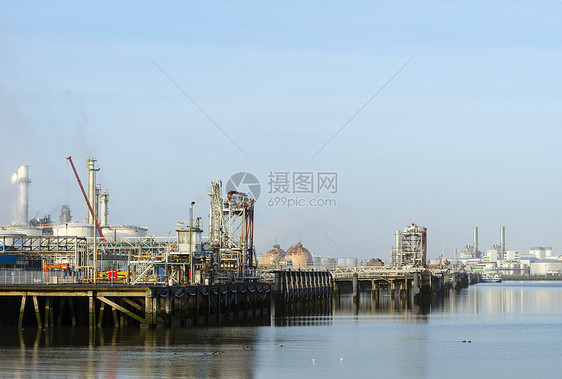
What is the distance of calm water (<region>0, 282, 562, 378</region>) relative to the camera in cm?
4338

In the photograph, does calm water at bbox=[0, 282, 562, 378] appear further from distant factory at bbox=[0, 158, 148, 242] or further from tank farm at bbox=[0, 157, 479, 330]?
distant factory at bbox=[0, 158, 148, 242]

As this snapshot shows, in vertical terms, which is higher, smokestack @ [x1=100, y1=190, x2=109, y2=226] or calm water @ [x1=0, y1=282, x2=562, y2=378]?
smokestack @ [x1=100, y1=190, x2=109, y2=226]

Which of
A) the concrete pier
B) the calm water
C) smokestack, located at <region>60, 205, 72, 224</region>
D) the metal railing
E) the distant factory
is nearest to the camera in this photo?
the calm water

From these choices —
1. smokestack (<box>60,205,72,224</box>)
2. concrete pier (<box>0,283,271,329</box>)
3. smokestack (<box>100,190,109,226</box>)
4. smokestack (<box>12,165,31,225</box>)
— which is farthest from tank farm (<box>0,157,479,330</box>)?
smokestack (<box>60,205,72,224</box>)

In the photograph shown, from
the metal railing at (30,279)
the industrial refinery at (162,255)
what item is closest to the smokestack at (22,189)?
the industrial refinery at (162,255)

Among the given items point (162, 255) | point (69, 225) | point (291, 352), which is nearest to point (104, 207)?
point (69, 225)

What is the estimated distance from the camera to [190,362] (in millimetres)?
45500

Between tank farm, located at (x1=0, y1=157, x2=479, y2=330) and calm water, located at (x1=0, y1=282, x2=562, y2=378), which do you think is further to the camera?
tank farm, located at (x1=0, y1=157, x2=479, y2=330)

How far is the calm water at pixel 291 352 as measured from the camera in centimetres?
4338

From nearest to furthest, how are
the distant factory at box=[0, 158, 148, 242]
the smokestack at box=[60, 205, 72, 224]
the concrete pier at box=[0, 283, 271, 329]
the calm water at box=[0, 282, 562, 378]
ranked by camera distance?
the calm water at box=[0, 282, 562, 378]
the concrete pier at box=[0, 283, 271, 329]
the distant factory at box=[0, 158, 148, 242]
the smokestack at box=[60, 205, 72, 224]

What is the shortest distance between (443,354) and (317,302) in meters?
76.2

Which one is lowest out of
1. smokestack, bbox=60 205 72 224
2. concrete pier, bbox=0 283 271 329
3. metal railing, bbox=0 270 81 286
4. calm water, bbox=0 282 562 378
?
calm water, bbox=0 282 562 378

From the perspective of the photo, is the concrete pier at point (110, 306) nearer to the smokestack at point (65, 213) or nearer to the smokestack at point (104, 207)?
the smokestack at point (104, 207)

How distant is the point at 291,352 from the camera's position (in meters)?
51.9
